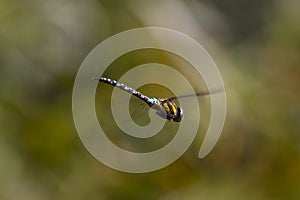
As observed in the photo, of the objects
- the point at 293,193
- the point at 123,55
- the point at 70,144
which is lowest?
the point at 293,193

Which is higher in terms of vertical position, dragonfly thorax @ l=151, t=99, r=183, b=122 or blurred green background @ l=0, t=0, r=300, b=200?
blurred green background @ l=0, t=0, r=300, b=200

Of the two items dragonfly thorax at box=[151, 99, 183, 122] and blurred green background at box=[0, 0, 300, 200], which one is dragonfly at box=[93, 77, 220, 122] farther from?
blurred green background at box=[0, 0, 300, 200]

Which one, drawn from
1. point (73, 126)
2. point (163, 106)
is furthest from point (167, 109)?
point (73, 126)

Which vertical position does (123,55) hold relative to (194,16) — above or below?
below

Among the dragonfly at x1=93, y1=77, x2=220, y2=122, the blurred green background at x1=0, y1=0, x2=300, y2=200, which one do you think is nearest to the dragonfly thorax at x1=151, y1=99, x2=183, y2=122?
the dragonfly at x1=93, y1=77, x2=220, y2=122

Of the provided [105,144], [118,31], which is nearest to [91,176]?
[105,144]

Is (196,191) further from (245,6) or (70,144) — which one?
(245,6)

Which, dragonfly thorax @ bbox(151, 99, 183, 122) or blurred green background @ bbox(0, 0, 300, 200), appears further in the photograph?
blurred green background @ bbox(0, 0, 300, 200)

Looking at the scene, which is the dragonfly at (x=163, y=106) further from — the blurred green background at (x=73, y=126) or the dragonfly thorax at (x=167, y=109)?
the blurred green background at (x=73, y=126)
